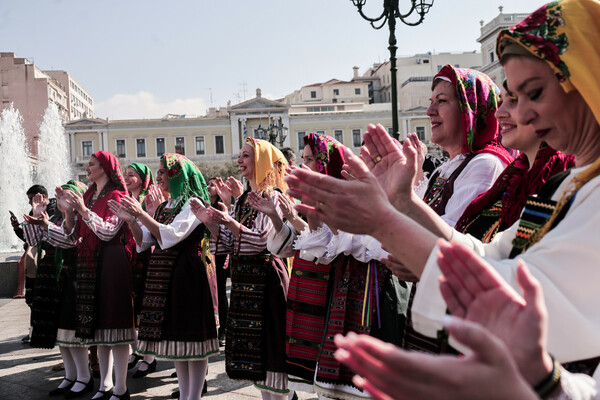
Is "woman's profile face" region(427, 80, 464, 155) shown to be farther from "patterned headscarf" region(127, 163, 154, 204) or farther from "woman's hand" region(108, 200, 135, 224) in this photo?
"patterned headscarf" region(127, 163, 154, 204)

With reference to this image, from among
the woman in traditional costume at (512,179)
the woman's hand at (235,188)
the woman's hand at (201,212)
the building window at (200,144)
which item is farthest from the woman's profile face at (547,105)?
the building window at (200,144)

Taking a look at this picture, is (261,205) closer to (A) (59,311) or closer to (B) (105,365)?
(B) (105,365)

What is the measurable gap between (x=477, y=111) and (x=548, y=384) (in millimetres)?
2160

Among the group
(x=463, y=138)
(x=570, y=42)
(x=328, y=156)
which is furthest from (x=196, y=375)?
(x=570, y=42)

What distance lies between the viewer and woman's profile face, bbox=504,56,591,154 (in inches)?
55.4

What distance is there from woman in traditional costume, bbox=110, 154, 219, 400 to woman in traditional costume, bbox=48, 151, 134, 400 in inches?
18.5

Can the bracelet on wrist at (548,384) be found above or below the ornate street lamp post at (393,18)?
below

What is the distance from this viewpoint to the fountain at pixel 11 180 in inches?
830

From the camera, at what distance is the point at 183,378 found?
485 cm

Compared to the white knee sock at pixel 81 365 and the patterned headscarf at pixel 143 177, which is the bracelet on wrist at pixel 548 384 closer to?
the white knee sock at pixel 81 365

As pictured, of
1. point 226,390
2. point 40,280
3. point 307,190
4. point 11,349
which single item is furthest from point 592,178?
point 11,349

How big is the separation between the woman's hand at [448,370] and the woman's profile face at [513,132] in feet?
4.88

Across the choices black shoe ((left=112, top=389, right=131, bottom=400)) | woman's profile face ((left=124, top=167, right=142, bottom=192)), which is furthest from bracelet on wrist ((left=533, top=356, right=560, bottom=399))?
woman's profile face ((left=124, top=167, right=142, bottom=192))

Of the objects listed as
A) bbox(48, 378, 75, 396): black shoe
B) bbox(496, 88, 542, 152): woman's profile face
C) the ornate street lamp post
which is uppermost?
the ornate street lamp post
